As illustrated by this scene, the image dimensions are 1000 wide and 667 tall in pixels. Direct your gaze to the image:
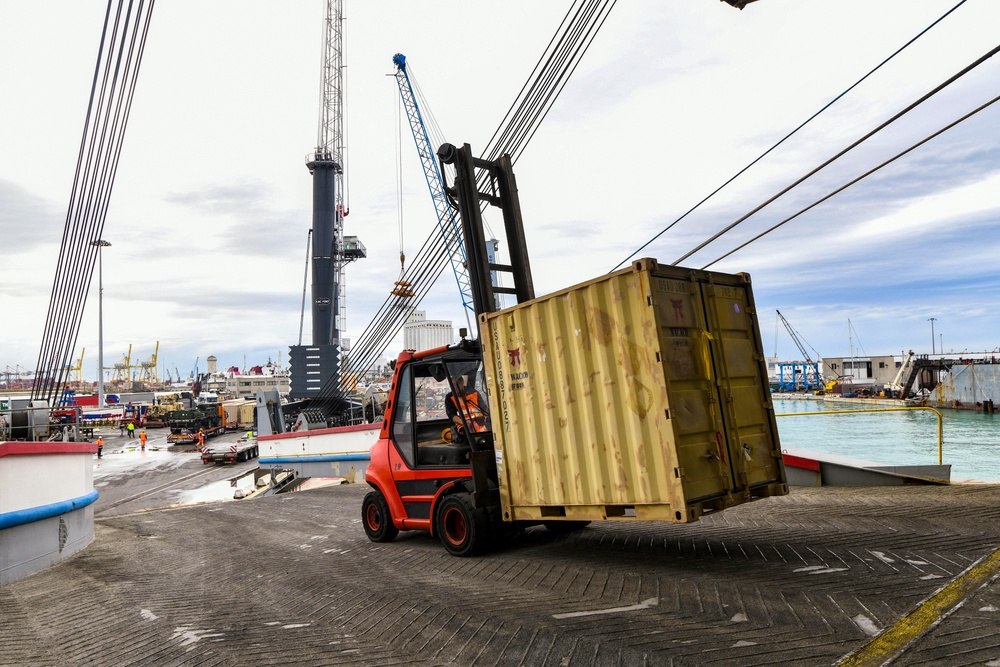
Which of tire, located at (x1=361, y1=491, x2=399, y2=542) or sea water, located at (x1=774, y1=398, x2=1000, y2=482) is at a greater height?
tire, located at (x1=361, y1=491, x2=399, y2=542)

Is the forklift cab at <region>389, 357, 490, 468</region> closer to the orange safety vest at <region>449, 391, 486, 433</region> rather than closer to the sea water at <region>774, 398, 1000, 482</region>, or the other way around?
the orange safety vest at <region>449, 391, 486, 433</region>

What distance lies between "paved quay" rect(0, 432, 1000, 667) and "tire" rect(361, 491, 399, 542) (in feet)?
0.72

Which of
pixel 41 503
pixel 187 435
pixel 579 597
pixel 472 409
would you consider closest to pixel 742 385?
pixel 579 597

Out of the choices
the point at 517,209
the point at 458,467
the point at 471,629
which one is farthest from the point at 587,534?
the point at 517,209

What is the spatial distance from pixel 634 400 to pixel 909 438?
48.7 meters

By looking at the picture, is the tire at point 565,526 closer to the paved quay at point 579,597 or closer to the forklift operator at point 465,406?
the paved quay at point 579,597

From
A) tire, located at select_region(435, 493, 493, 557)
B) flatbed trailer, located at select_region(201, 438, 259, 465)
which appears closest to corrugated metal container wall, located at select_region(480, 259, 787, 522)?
tire, located at select_region(435, 493, 493, 557)

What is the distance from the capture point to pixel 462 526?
731cm

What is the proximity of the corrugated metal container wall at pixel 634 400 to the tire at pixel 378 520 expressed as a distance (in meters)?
2.34

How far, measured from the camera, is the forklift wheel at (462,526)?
22.9 feet

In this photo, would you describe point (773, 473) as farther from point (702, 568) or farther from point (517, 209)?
point (517, 209)

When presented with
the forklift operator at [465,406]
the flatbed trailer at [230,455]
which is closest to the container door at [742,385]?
the forklift operator at [465,406]

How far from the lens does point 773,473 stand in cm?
638

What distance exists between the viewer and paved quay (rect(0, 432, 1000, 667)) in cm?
414
